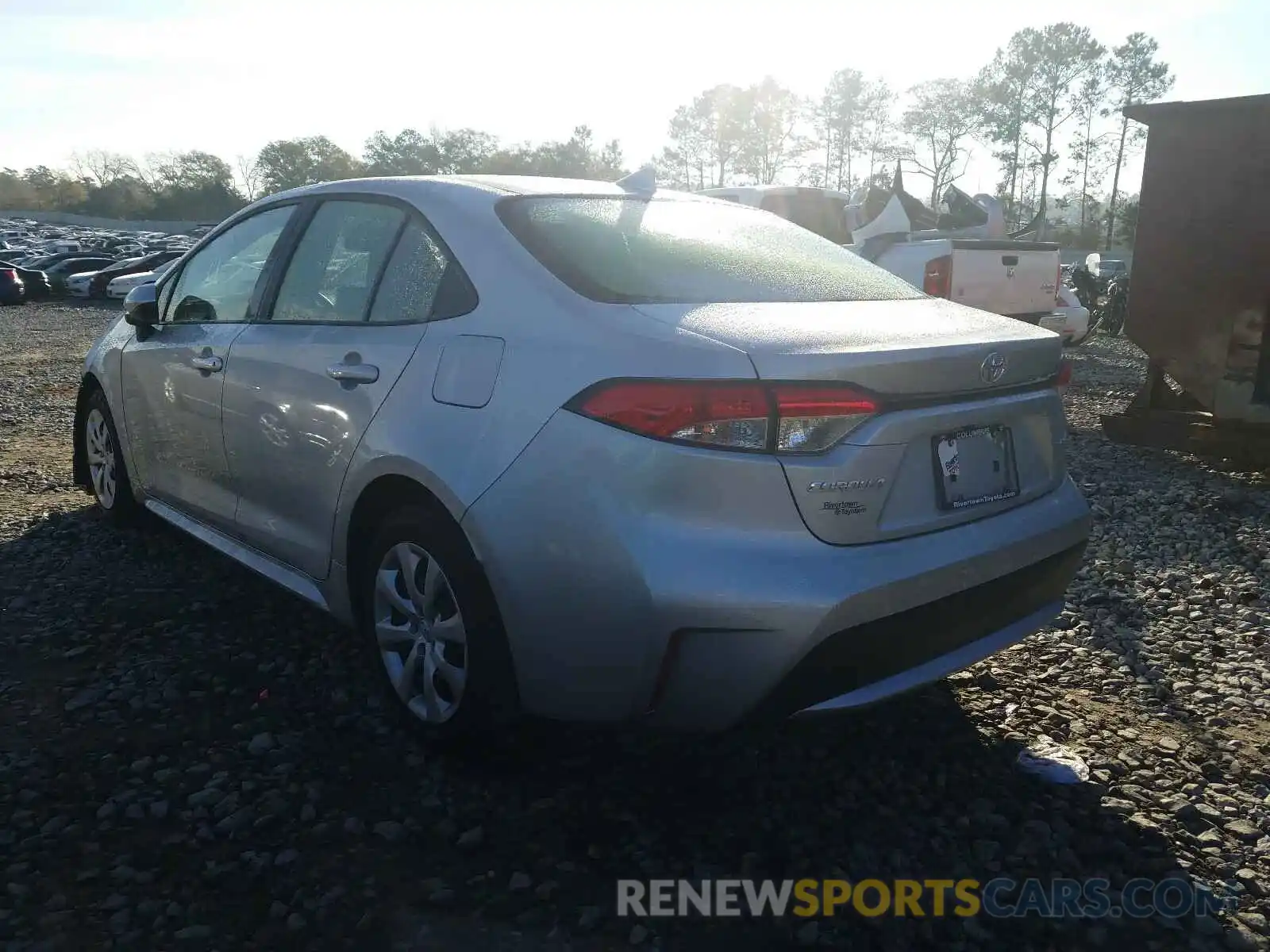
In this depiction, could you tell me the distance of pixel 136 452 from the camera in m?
4.27

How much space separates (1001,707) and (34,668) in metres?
3.25

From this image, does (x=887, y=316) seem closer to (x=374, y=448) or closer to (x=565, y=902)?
(x=374, y=448)

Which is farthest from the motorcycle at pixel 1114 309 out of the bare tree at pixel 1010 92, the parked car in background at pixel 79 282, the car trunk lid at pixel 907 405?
the bare tree at pixel 1010 92

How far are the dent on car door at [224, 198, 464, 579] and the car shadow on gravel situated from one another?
60 cm

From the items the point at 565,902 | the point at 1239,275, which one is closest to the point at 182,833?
the point at 565,902

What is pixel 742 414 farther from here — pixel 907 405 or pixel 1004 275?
pixel 1004 275

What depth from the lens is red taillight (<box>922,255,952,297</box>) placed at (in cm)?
905

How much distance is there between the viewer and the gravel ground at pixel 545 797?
214cm

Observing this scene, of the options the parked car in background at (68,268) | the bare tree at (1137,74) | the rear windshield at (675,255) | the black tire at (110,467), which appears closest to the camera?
the rear windshield at (675,255)

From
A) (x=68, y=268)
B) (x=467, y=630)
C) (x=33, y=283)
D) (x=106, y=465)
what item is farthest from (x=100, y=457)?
(x=68, y=268)

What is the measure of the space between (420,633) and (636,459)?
95 cm

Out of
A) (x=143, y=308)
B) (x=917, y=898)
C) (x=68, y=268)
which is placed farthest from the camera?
(x=68, y=268)

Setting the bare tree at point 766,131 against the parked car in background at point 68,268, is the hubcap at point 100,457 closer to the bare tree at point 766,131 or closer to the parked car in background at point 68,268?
the parked car in background at point 68,268

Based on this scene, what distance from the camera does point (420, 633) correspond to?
2.67 metres
